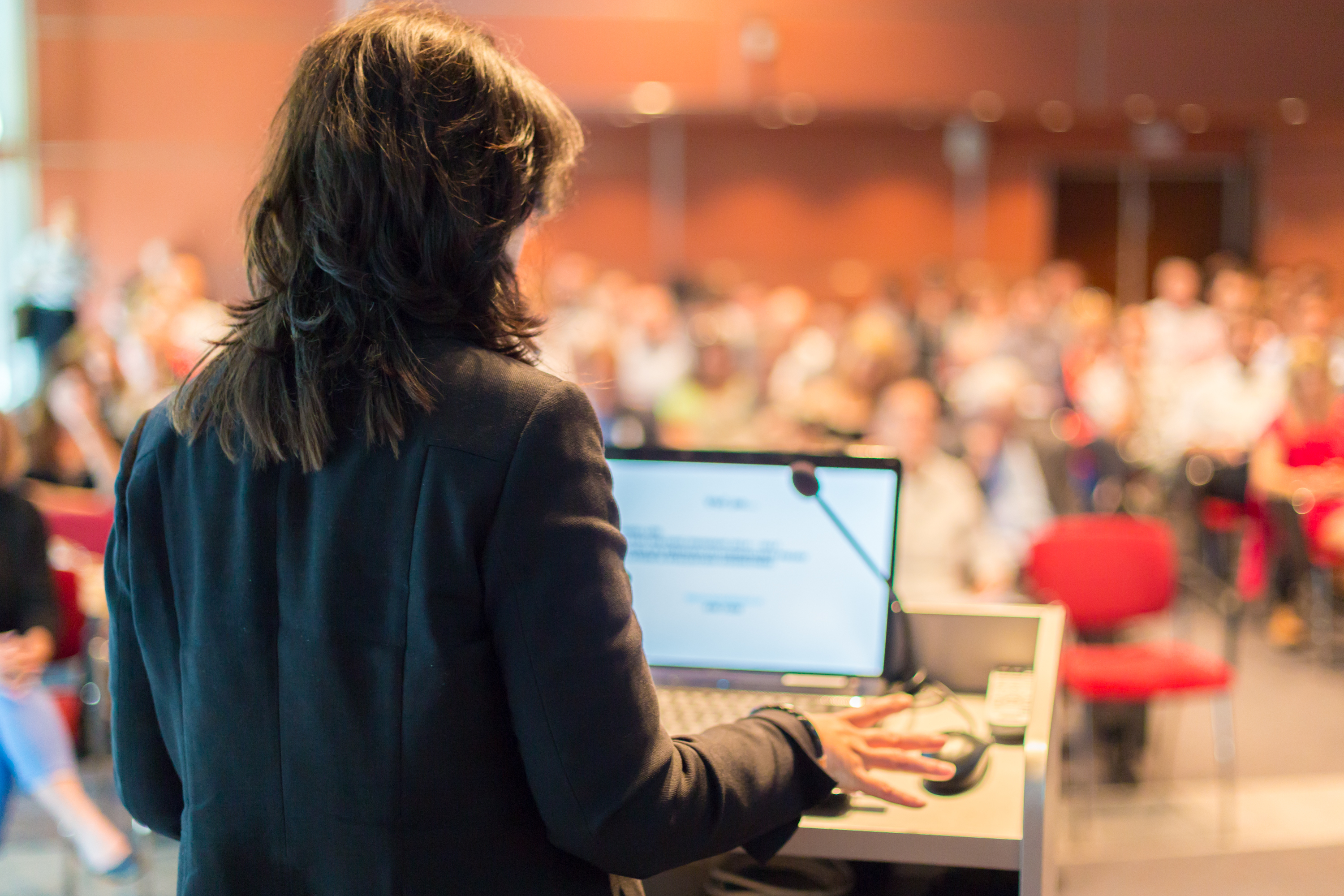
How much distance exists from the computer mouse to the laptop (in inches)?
7.3

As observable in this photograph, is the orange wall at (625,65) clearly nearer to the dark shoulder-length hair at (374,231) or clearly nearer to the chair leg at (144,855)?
the chair leg at (144,855)

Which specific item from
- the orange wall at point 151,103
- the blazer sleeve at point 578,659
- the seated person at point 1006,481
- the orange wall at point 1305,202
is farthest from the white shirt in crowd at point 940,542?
the orange wall at point 1305,202

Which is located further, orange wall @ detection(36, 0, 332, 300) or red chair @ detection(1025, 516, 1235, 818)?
orange wall @ detection(36, 0, 332, 300)

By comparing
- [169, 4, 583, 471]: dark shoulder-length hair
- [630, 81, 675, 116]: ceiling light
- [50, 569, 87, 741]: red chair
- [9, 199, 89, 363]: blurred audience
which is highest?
[630, 81, 675, 116]: ceiling light

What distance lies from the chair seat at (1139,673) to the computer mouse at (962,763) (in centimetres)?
177

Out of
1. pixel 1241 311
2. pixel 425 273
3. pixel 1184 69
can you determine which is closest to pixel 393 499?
pixel 425 273

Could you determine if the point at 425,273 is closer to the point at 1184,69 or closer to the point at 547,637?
the point at 547,637

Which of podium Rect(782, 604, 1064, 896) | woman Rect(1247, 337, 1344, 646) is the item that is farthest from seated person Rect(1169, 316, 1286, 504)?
podium Rect(782, 604, 1064, 896)

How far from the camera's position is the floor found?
2916mm

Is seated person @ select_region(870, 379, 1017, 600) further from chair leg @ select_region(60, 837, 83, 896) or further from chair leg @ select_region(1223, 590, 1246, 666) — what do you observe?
chair leg @ select_region(60, 837, 83, 896)

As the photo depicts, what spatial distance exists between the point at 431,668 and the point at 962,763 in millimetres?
777

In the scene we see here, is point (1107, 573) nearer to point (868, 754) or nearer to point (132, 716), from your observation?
point (868, 754)

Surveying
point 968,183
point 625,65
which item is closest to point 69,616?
point 625,65

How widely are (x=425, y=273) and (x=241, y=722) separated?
1.25 feet
